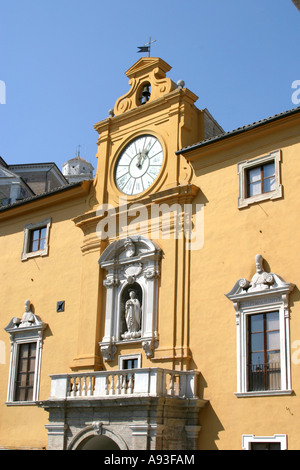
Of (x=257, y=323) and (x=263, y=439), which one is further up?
(x=257, y=323)

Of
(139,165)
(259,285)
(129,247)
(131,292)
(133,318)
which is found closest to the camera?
(259,285)

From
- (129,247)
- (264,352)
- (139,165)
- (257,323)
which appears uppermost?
(139,165)

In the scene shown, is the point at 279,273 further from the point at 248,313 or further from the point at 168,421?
the point at 168,421

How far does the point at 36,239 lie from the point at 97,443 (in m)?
8.65

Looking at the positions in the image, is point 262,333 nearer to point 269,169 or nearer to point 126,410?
point 126,410

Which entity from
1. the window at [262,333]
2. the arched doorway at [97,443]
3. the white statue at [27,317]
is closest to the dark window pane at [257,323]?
the window at [262,333]

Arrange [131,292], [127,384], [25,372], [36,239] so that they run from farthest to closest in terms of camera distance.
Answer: [36,239] < [25,372] < [131,292] < [127,384]

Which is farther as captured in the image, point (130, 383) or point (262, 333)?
point (130, 383)

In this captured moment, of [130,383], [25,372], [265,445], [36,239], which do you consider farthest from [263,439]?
[36,239]

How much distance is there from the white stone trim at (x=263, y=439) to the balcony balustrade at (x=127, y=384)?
185 cm

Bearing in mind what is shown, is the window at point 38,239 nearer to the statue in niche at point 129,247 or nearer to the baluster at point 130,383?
the statue in niche at point 129,247

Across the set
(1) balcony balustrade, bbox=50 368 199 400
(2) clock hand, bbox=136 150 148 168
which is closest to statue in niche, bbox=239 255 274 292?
(1) balcony balustrade, bbox=50 368 199 400

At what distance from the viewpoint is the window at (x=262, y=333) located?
54.1ft

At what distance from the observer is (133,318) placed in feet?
65.3
